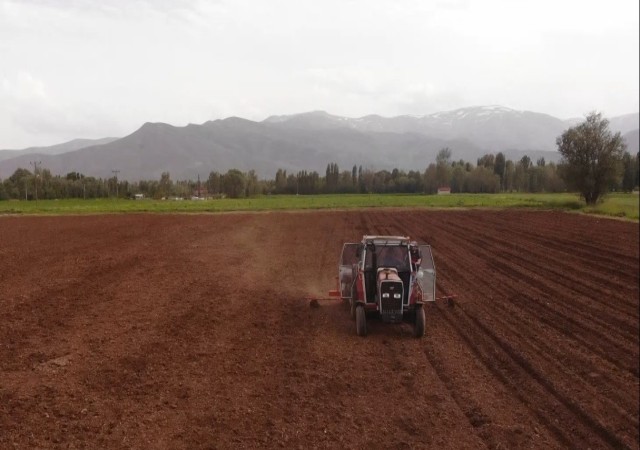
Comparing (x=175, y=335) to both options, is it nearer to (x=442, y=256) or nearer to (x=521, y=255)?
(x=442, y=256)

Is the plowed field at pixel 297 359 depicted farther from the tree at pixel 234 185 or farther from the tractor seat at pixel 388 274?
the tree at pixel 234 185

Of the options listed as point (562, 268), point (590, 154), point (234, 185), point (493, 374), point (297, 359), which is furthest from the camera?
point (234, 185)

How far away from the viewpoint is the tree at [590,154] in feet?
119

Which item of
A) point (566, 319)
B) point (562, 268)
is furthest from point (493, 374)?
point (562, 268)

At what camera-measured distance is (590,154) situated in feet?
139

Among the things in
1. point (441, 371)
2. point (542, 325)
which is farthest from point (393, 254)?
point (542, 325)

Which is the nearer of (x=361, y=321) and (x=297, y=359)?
(x=297, y=359)

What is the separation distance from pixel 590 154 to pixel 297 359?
40217mm

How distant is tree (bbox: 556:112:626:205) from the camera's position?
36.3 meters

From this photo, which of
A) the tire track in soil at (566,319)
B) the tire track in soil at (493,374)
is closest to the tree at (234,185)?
the tire track in soil at (566,319)

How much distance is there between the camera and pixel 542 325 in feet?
39.5

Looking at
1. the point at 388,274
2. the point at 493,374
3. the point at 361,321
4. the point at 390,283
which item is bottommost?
the point at 493,374

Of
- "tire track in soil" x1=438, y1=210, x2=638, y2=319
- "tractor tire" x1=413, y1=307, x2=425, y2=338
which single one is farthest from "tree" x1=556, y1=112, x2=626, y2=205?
"tractor tire" x1=413, y1=307, x2=425, y2=338

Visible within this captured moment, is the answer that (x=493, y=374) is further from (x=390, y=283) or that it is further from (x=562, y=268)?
(x=562, y=268)
